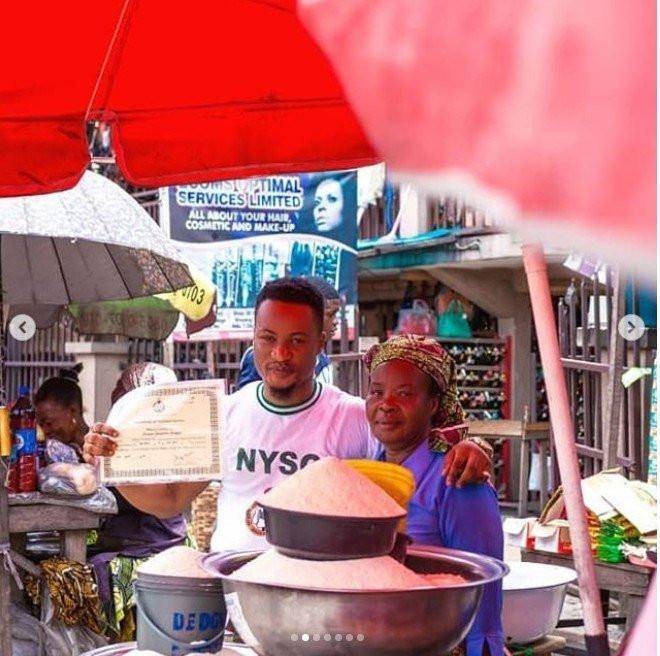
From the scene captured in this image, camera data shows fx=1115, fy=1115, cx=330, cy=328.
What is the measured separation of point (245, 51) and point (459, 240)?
8.57 m

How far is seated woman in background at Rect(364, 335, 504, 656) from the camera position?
8.44 ft

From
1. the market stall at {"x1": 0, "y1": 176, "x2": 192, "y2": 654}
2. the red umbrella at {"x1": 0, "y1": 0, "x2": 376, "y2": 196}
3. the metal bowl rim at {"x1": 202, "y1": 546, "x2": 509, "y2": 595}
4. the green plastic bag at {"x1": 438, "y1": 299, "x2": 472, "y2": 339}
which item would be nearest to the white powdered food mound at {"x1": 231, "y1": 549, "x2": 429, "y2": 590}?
the metal bowl rim at {"x1": 202, "y1": 546, "x2": 509, "y2": 595}

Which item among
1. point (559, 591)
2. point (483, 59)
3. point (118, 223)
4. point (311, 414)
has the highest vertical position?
point (118, 223)

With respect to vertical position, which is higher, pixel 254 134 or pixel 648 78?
pixel 254 134

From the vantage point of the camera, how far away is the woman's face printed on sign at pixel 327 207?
32.6 feet

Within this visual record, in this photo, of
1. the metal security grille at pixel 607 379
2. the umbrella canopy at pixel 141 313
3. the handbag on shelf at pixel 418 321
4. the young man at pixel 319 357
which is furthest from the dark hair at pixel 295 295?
the handbag on shelf at pixel 418 321

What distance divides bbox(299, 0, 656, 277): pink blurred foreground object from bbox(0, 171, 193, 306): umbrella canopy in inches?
187

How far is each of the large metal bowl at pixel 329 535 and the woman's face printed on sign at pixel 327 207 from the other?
26.5ft

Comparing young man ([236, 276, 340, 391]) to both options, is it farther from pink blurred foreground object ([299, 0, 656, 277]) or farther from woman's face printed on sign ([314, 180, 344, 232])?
woman's face printed on sign ([314, 180, 344, 232])

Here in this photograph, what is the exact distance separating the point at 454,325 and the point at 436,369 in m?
10.4

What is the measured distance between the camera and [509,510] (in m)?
12.1

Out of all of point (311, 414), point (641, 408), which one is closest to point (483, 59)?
point (311, 414)

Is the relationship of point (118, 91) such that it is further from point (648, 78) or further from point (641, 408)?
point (641, 408)

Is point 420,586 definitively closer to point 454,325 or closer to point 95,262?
point 95,262
